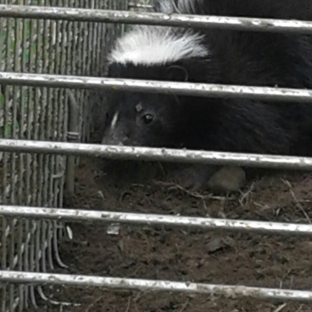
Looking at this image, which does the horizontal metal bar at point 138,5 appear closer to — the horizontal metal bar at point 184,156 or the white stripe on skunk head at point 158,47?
the white stripe on skunk head at point 158,47

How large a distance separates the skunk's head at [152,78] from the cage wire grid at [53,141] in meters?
0.14

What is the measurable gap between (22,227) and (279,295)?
104 centimetres

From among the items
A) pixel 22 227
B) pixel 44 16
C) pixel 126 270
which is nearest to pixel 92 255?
pixel 126 270

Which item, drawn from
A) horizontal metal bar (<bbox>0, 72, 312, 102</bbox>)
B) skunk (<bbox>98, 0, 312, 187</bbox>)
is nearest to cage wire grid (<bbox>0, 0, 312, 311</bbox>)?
horizontal metal bar (<bbox>0, 72, 312, 102</bbox>)

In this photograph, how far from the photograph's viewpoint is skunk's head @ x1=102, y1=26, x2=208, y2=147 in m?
3.79

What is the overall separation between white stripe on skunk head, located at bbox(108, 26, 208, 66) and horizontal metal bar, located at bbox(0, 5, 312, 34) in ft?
7.41

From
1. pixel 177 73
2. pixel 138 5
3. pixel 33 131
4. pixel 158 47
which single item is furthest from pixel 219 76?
pixel 33 131

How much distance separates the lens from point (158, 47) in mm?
4016

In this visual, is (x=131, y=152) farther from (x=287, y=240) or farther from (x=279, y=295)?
(x=287, y=240)

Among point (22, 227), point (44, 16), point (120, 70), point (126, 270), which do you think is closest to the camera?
point (44, 16)

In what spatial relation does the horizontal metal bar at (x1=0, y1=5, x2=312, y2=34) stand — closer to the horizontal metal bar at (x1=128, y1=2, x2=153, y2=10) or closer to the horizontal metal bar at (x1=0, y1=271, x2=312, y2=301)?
the horizontal metal bar at (x1=0, y1=271, x2=312, y2=301)

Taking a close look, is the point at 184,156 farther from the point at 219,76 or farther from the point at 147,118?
the point at 219,76

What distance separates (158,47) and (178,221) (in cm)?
243

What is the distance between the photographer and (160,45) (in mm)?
4020
